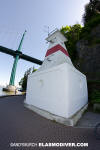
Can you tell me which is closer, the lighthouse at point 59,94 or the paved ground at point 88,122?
the paved ground at point 88,122

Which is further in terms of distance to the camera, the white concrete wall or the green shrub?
the green shrub

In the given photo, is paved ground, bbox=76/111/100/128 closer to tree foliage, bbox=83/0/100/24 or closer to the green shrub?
the green shrub

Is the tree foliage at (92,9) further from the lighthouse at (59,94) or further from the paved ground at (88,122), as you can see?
the paved ground at (88,122)

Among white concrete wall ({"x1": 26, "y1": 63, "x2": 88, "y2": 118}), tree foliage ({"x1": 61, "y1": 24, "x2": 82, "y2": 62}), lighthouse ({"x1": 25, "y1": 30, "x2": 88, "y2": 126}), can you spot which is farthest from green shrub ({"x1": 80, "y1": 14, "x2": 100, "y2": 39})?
white concrete wall ({"x1": 26, "y1": 63, "x2": 88, "y2": 118})

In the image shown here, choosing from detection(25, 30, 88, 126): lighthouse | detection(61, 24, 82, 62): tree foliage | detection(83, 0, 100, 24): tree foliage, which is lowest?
detection(25, 30, 88, 126): lighthouse

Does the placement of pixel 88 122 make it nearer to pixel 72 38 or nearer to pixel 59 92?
pixel 59 92

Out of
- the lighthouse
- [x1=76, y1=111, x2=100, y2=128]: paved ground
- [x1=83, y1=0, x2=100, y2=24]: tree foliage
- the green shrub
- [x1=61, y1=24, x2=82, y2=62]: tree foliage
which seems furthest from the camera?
[x1=83, y1=0, x2=100, y2=24]: tree foliage

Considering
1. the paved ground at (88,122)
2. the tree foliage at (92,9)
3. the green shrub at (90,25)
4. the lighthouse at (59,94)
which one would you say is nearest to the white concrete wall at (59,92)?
the lighthouse at (59,94)

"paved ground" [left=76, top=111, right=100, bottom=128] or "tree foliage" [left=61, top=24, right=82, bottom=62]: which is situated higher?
"tree foliage" [left=61, top=24, right=82, bottom=62]

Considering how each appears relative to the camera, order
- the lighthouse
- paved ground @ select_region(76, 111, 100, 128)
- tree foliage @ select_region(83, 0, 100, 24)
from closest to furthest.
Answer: paved ground @ select_region(76, 111, 100, 128) → the lighthouse → tree foliage @ select_region(83, 0, 100, 24)

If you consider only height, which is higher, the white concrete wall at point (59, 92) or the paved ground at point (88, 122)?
the white concrete wall at point (59, 92)

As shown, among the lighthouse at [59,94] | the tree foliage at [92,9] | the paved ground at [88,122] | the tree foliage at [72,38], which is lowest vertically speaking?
the paved ground at [88,122]

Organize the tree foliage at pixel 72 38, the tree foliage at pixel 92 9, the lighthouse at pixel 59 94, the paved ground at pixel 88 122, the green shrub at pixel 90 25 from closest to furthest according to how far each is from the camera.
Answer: the paved ground at pixel 88 122
the lighthouse at pixel 59 94
the green shrub at pixel 90 25
the tree foliage at pixel 72 38
the tree foliage at pixel 92 9

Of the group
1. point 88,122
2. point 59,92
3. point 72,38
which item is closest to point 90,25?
point 72,38
